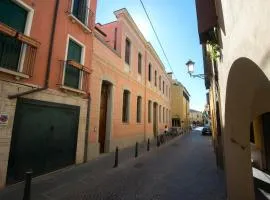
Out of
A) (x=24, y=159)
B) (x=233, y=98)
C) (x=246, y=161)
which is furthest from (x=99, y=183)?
(x=233, y=98)

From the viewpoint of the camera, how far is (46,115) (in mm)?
6930

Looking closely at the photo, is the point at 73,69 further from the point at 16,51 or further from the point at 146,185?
the point at 146,185

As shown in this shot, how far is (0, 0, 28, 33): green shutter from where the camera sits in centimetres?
562

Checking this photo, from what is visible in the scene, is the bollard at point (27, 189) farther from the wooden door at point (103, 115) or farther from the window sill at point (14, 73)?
the wooden door at point (103, 115)

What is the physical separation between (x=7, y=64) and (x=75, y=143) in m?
4.20

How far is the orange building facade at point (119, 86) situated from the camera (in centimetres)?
1012

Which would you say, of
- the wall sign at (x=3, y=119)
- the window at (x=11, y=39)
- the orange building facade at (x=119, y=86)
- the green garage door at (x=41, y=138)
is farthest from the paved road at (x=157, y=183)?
the window at (x=11, y=39)

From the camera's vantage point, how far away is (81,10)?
→ 30.0 ft

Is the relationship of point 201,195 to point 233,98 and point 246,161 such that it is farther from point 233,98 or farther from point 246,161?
point 233,98

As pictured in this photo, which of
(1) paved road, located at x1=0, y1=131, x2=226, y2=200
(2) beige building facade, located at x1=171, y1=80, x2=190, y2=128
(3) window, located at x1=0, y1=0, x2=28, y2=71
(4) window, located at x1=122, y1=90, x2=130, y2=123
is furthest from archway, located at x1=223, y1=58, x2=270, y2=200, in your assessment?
(2) beige building facade, located at x1=171, y1=80, x2=190, y2=128

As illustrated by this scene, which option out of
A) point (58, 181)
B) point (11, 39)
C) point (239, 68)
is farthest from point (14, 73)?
point (239, 68)

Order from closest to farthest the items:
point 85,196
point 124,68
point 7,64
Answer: point 85,196, point 7,64, point 124,68

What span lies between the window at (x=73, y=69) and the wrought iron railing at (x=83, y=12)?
123cm

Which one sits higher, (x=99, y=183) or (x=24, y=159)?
(x=24, y=159)
